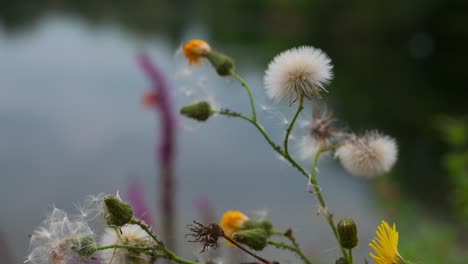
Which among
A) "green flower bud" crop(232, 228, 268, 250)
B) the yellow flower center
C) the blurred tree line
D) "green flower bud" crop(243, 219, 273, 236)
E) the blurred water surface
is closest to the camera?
the yellow flower center

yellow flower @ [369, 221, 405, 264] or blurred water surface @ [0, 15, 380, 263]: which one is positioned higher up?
blurred water surface @ [0, 15, 380, 263]

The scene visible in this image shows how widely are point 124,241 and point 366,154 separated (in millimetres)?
407

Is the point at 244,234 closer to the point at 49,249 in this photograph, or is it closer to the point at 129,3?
the point at 49,249

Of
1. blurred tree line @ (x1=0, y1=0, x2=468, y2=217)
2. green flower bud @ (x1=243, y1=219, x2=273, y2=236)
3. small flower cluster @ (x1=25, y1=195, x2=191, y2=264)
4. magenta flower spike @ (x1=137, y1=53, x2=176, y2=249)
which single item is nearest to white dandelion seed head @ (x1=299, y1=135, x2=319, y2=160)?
green flower bud @ (x1=243, y1=219, x2=273, y2=236)

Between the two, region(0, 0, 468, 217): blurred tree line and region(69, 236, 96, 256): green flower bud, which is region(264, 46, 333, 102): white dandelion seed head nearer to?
region(69, 236, 96, 256): green flower bud

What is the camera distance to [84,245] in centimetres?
67

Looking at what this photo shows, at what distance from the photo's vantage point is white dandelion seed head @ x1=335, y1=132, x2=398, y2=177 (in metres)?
0.93

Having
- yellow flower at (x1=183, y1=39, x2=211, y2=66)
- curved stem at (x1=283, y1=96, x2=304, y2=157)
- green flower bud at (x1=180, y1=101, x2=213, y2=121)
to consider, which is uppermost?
yellow flower at (x1=183, y1=39, x2=211, y2=66)

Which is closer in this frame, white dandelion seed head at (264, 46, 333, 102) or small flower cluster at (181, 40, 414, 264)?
small flower cluster at (181, 40, 414, 264)

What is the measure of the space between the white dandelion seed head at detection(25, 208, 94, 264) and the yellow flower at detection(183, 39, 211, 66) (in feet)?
1.35

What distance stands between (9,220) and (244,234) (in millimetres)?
8136

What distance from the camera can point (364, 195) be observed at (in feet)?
33.4

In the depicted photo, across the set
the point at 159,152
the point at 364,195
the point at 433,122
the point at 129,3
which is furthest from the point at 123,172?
the point at 129,3

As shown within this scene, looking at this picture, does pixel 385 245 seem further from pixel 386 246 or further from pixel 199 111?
pixel 199 111
